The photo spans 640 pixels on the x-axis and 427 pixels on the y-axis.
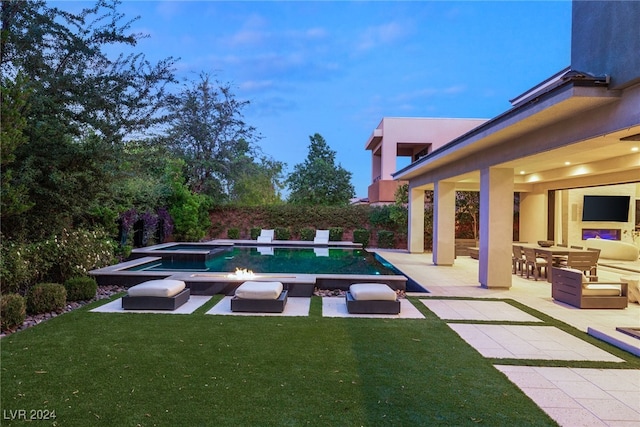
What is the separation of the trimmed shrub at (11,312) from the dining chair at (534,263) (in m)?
11.5

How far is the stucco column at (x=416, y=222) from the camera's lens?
59.4 ft

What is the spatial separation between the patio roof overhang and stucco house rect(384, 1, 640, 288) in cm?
2

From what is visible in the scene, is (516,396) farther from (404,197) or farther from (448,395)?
(404,197)

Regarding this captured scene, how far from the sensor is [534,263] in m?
10.8

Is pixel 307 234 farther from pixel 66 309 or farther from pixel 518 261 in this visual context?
pixel 66 309

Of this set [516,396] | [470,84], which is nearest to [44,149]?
[516,396]

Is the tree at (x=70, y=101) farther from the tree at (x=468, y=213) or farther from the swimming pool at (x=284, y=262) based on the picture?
the tree at (x=468, y=213)

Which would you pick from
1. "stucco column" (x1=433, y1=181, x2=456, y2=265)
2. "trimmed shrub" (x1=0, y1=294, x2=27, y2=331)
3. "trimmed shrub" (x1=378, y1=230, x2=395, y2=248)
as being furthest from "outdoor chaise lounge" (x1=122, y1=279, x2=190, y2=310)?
"trimmed shrub" (x1=378, y1=230, x2=395, y2=248)

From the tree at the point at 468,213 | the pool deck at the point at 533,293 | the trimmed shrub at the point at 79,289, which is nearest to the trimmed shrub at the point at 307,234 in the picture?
the pool deck at the point at 533,293

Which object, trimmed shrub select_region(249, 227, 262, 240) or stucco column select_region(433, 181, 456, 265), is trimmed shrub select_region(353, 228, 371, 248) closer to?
trimmed shrub select_region(249, 227, 262, 240)

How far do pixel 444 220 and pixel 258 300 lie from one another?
30.2 ft

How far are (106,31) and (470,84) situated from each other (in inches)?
1825

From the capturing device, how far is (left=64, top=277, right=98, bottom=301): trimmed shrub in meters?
7.47

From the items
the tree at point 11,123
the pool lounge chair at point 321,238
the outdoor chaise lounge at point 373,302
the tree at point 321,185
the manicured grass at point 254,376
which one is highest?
the tree at point 321,185
